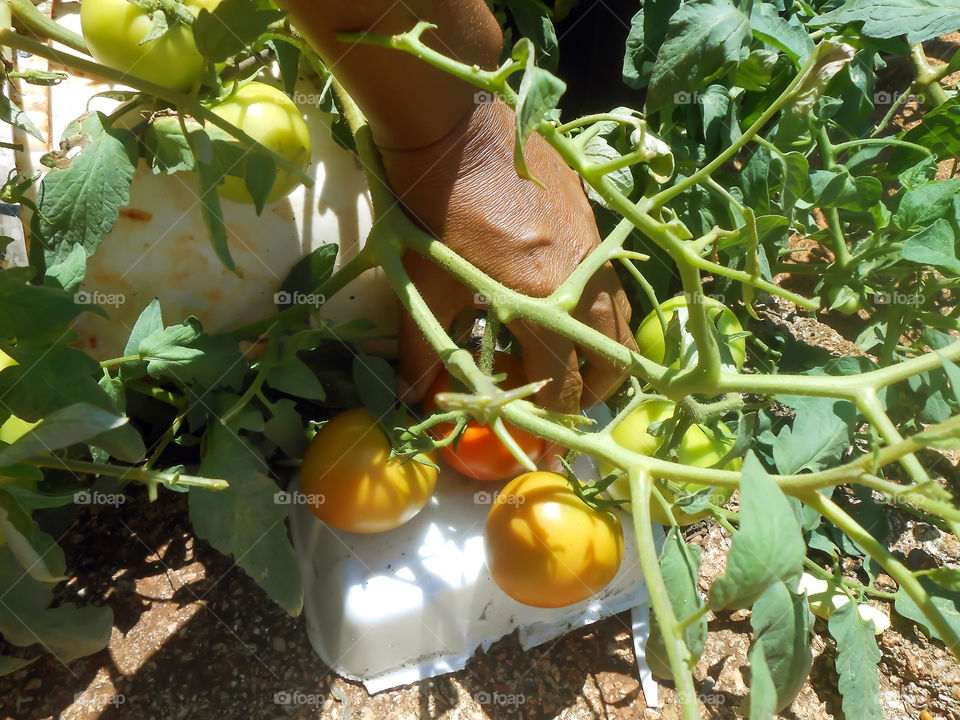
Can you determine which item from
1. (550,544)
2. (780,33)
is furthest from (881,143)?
(550,544)

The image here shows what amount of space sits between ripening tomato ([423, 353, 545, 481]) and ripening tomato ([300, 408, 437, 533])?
49 mm

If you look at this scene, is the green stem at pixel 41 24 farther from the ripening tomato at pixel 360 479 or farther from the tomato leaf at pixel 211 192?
the ripening tomato at pixel 360 479

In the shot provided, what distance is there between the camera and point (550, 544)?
731mm

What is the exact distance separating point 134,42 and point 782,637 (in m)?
0.81

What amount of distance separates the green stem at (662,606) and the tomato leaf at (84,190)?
558 mm

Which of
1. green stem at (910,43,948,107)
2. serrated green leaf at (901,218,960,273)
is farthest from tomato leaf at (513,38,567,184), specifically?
green stem at (910,43,948,107)

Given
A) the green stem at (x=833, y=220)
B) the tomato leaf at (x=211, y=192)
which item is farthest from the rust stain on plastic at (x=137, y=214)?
the green stem at (x=833, y=220)

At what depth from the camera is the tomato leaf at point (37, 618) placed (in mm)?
629

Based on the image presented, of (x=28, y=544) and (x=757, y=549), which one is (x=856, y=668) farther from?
(x=28, y=544)

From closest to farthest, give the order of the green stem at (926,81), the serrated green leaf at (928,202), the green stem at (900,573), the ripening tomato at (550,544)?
the green stem at (900,573) → the ripening tomato at (550,544) → the serrated green leaf at (928,202) → the green stem at (926,81)

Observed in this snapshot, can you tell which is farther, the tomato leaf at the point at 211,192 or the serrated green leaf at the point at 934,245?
the serrated green leaf at the point at 934,245

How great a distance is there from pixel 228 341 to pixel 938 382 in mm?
817

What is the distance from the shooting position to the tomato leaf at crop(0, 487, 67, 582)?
556 mm

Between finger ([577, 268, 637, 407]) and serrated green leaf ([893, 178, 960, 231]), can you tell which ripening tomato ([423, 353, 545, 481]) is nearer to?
finger ([577, 268, 637, 407])
